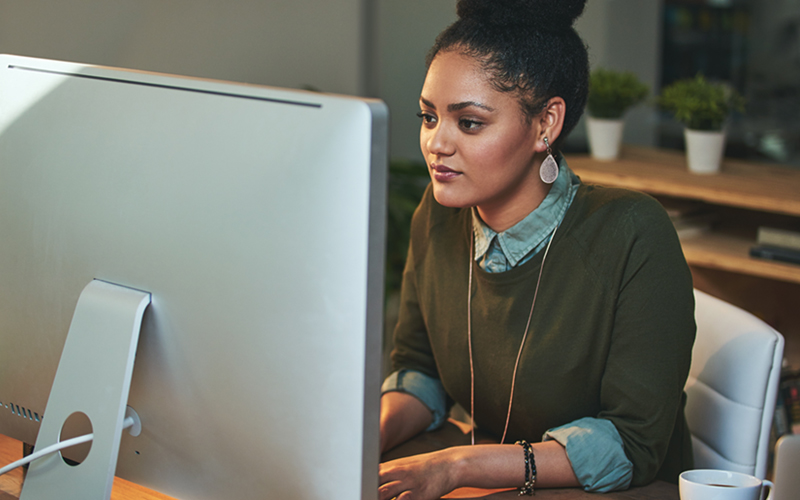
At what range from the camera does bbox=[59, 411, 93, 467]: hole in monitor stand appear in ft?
2.42

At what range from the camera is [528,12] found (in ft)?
3.32

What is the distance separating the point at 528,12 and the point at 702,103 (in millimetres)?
1587

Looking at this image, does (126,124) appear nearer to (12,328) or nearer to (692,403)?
(12,328)

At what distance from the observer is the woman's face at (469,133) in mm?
996

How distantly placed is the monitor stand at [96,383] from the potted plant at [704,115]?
2154mm

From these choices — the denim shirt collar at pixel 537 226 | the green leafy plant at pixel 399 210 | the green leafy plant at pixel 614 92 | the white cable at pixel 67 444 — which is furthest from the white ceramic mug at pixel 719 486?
the green leafy plant at pixel 614 92

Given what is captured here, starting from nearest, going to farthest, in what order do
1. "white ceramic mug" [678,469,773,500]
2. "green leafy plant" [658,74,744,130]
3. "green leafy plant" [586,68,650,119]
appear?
1. "white ceramic mug" [678,469,773,500]
2. "green leafy plant" [658,74,744,130]
3. "green leafy plant" [586,68,650,119]

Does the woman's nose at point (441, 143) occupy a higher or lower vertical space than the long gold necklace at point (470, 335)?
higher

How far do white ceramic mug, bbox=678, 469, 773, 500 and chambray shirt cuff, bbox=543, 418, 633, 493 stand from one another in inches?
4.8

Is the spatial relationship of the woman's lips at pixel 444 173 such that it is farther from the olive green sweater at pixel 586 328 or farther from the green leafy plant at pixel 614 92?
the green leafy plant at pixel 614 92

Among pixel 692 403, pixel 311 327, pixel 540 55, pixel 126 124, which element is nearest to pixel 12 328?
pixel 126 124

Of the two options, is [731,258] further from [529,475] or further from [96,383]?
[96,383]

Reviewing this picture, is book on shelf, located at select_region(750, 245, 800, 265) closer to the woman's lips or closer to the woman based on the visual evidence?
the woman

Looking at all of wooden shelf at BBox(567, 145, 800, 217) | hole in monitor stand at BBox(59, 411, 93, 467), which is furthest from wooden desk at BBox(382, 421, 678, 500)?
wooden shelf at BBox(567, 145, 800, 217)
